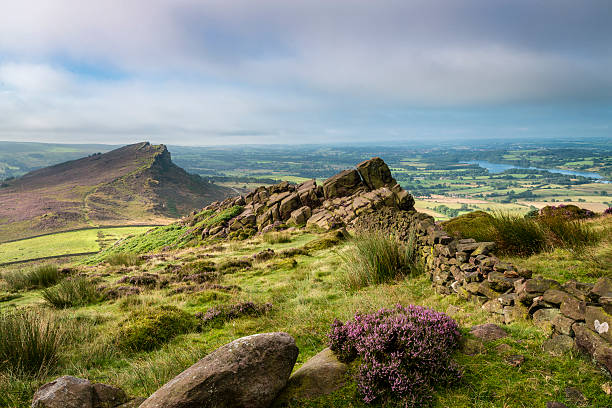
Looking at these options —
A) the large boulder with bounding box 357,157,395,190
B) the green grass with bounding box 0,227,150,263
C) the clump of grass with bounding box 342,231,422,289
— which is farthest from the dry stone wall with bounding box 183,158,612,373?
the green grass with bounding box 0,227,150,263

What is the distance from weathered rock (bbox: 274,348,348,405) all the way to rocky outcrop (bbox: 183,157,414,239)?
22.3 meters

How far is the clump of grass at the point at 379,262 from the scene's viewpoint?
356 inches

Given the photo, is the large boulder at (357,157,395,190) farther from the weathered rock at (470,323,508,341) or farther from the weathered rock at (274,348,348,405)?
the weathered rock at (274,348,348,405)

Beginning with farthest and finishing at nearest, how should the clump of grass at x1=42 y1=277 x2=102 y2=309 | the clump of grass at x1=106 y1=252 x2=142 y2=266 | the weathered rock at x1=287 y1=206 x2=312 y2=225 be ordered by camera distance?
the weathered rock at x1=287 y1=206 x2=312 y2=225, the clump of grass at x1=106 y1=252 x2=142 y2=266, the clump of grass at x1=42 y1=277 x2=102 y2=309

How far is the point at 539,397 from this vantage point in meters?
3.07

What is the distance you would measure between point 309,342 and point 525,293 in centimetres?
398

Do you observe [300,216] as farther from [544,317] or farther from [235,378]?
[235,378]

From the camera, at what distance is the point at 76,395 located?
347 centimetres

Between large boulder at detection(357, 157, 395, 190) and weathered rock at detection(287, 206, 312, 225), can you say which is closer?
weathered rock at detection(287, 206, 312, 225)

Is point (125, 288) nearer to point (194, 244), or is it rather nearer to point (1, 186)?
point (194, 244)

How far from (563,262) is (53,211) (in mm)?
136959

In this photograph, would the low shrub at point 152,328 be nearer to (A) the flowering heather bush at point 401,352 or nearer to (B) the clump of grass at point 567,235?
(A) the flowering heather bush at point 401,352

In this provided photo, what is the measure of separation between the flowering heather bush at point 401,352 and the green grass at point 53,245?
3035 inches

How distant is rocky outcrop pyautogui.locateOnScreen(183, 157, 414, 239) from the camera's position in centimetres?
2811
